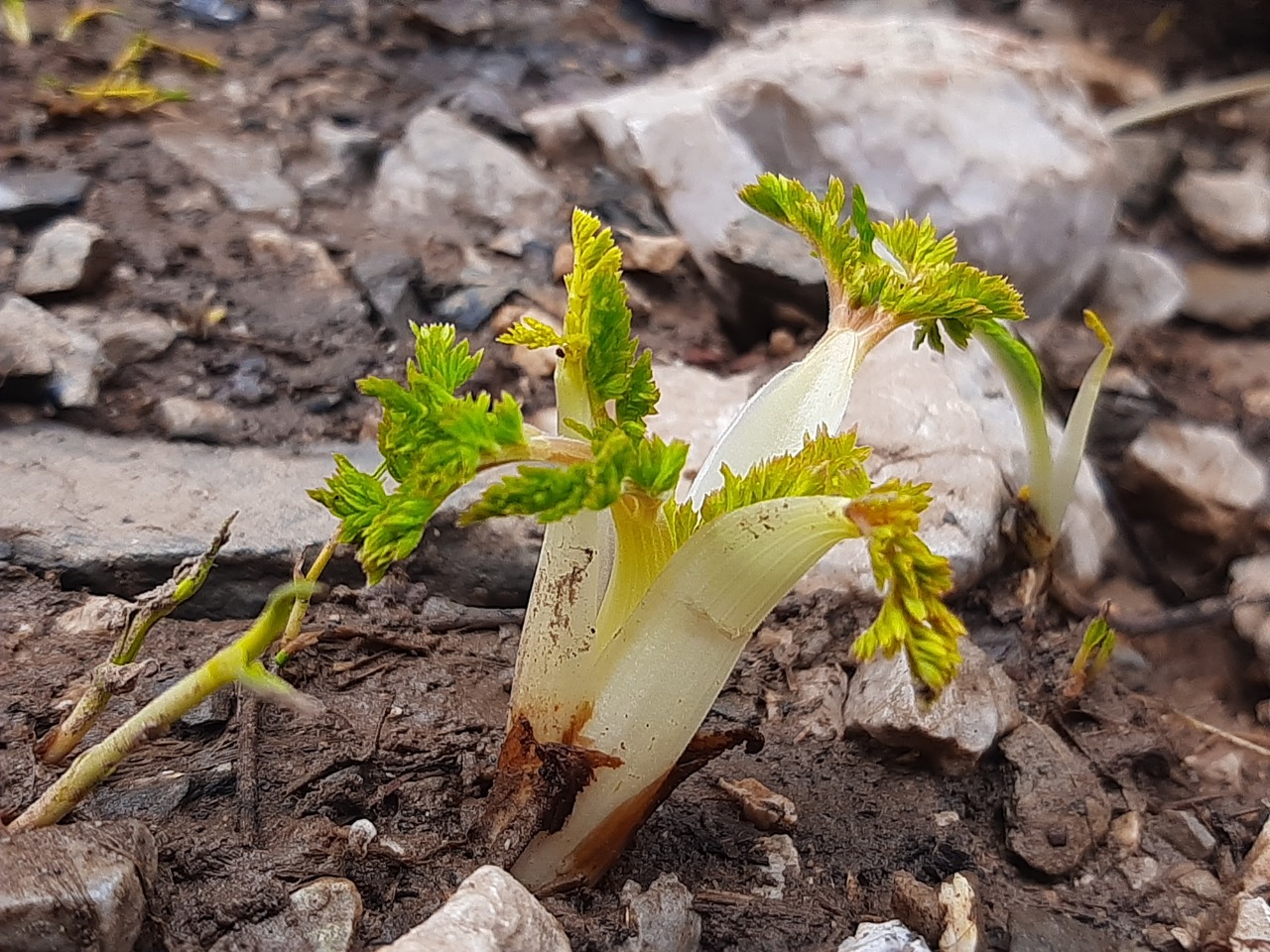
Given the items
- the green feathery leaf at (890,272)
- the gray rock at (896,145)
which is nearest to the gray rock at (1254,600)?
the gray rock at (896,145)

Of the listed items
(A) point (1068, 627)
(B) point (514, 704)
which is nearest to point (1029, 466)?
(A) point (1068, 627)

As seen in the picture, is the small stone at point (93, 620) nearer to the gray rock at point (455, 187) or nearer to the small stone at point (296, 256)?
the small stone at point (296, 256)

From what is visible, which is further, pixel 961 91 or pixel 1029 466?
pixel 961 91

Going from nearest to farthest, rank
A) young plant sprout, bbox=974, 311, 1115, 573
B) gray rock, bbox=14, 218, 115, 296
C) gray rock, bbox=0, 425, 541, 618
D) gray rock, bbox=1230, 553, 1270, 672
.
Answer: gray rock, bbox=0, 425, 541, 618 < young plant sprout, bbox=974, 311, 1115, 573 < gray rock, bbox=1230, 553, 1270, 672 < gray rock, bbox=14, 218, 115, 296

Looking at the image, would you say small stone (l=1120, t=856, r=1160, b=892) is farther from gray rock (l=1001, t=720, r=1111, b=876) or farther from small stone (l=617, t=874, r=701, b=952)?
small stone (l=617, t=874, r=701, b=952)

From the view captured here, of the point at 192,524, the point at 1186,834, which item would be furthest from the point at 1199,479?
the point at 192,524

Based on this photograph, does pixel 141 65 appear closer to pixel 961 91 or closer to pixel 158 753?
pixel 961 91

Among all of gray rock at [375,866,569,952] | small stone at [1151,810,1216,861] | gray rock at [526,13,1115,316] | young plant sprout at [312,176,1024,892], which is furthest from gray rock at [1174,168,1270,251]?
gray rock at [375,866,569,952]
